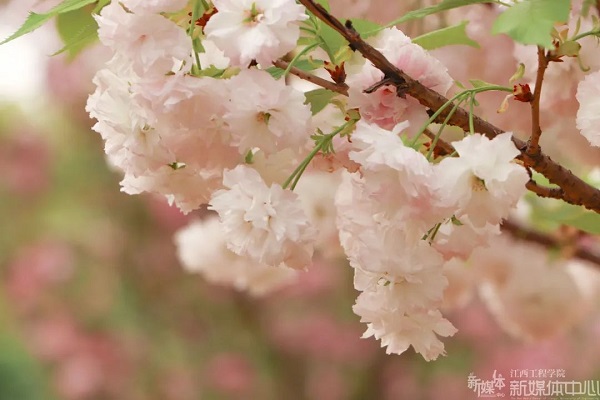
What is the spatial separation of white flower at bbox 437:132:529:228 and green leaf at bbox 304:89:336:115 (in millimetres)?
Answer: 87

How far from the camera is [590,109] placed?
383 mm

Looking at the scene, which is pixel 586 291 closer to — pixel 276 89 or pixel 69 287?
pixel 276 89

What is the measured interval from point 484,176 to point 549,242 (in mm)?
550

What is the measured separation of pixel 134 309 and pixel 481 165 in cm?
209

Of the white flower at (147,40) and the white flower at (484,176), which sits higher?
the white flower at (147,40)

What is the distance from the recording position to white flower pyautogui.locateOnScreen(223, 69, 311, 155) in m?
0.34

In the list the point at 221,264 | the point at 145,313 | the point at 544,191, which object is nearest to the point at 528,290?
the point at 221,264

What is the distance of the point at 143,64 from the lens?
0.35 m

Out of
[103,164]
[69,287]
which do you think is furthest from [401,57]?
[69,287]

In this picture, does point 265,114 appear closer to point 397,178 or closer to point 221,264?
point 397,178

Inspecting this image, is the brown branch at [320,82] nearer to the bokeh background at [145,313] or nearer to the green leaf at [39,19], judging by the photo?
the green leaf at [39,19]

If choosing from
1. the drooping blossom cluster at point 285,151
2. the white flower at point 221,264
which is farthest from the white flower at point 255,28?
the white flower at point 221,264

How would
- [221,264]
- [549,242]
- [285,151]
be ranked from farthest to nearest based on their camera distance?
1. [221,264]
2. [549,242]
3. [285,151]

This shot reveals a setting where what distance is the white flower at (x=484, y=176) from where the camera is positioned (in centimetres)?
33
